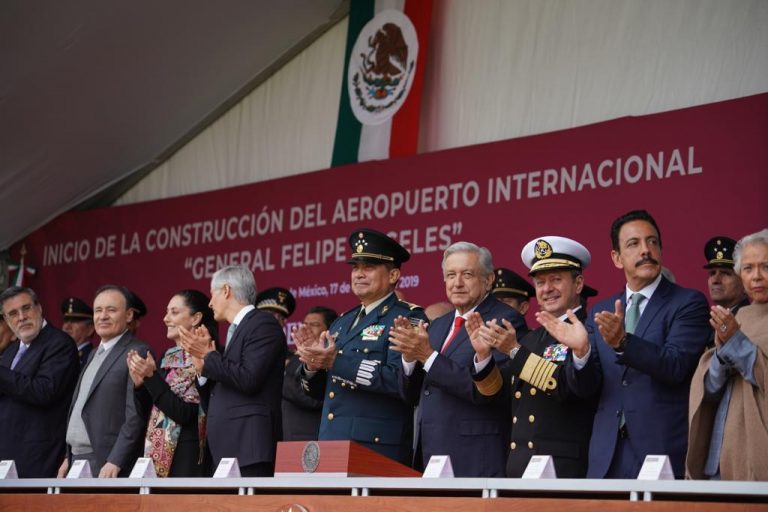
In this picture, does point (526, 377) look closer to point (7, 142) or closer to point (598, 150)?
point (598, 150)

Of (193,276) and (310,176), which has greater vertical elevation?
(310,176)

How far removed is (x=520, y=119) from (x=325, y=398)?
10.2 ft

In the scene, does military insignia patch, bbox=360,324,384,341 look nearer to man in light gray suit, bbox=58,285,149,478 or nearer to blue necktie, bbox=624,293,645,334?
blue necktie, bbox=624,293,645,334

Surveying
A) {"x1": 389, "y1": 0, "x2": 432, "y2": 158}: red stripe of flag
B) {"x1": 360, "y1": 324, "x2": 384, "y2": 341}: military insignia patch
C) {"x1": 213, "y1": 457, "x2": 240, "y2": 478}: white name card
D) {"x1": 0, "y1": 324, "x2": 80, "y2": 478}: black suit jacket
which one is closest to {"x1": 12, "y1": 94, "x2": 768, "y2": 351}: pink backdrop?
{"x1": 389, "y1": 0, "x2": 432, "y2": 158}: red stripe of flag

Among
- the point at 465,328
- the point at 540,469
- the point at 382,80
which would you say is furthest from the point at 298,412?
the point at 382,80

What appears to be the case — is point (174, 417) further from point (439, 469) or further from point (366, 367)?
point (439, 469)

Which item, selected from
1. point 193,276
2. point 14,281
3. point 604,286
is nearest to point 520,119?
point 604,286

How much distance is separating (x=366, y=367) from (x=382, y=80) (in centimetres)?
379

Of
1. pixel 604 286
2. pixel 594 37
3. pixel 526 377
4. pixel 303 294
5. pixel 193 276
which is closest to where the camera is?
pixel 526 377

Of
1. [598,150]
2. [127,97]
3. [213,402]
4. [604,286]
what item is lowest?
[213,402]

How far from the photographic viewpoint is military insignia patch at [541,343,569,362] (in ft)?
12.2

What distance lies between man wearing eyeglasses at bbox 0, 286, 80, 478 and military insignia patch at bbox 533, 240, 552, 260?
2.43m

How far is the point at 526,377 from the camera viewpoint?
143 inches

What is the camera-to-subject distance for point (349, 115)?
7809 mm
